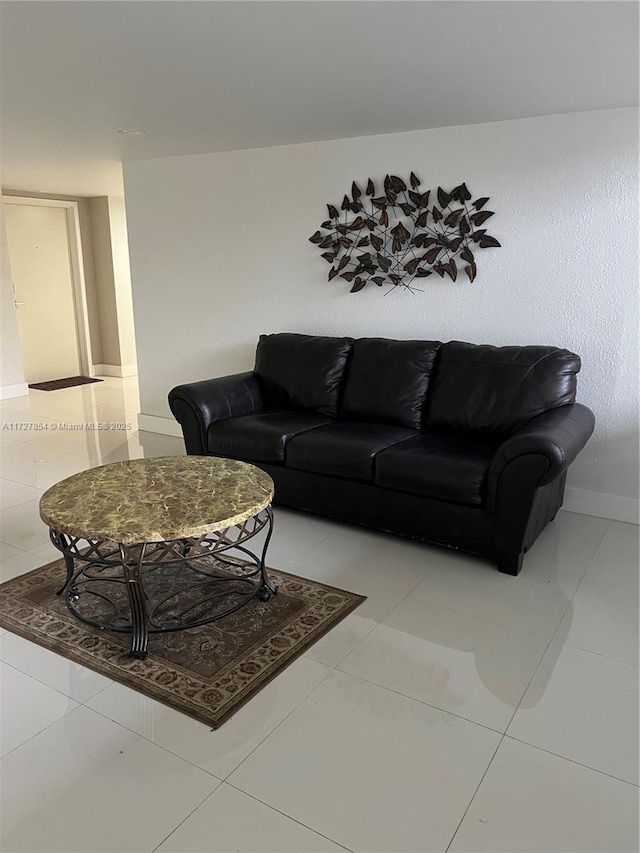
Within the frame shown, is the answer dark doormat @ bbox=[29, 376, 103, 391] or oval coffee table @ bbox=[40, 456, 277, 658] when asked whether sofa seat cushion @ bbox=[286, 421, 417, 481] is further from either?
dark doormat @ bbox=[29, 376, 103, 391]

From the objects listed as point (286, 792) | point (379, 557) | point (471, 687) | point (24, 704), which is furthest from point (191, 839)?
point (379, 557)

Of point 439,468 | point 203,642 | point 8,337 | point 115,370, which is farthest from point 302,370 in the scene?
point 115,370

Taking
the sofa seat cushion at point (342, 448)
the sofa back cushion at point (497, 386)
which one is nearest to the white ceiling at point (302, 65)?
the sofa back cushion at point (497, 386)

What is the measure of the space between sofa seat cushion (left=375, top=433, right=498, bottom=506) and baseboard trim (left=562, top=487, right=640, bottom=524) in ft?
2.37

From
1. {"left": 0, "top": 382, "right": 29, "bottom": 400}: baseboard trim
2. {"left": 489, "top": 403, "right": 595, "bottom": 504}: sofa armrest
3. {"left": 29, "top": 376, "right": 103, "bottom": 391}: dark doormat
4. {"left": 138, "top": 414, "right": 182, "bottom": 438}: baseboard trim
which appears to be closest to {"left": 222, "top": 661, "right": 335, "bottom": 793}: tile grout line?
{"left": 489, "top": 403, "right": 595, "bottom": 504}: sofa armrest

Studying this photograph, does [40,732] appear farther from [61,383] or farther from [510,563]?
[61,383]

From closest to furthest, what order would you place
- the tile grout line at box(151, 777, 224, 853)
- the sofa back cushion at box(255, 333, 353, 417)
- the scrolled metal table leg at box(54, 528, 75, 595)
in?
the tile grout line at box(151, 777, 224, 853) → the scrolled metal table leg at box(54, 528, 75, 595) → the sofa back cushion at box(255, 333, 353, 417)

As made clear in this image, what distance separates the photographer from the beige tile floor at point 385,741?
1.60 m

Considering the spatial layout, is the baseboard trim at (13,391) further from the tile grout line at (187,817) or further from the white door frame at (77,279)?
the tile grout line at (187,817)

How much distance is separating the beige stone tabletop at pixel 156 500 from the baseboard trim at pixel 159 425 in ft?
7.95

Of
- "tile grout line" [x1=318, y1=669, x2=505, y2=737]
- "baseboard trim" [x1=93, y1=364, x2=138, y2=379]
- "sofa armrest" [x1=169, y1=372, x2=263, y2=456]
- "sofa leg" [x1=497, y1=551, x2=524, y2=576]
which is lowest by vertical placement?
"tile grout line" [x1=318, y1=669, x2=505, y2=737]

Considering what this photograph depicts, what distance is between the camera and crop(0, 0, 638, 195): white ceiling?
2.12 meters

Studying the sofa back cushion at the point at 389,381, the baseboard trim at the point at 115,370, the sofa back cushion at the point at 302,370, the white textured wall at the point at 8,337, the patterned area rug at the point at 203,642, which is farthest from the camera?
the baseboard trim at the point at 115,370

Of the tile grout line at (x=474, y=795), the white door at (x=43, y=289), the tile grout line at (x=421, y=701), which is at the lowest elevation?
the tile grout line at (x=474, y=795)
